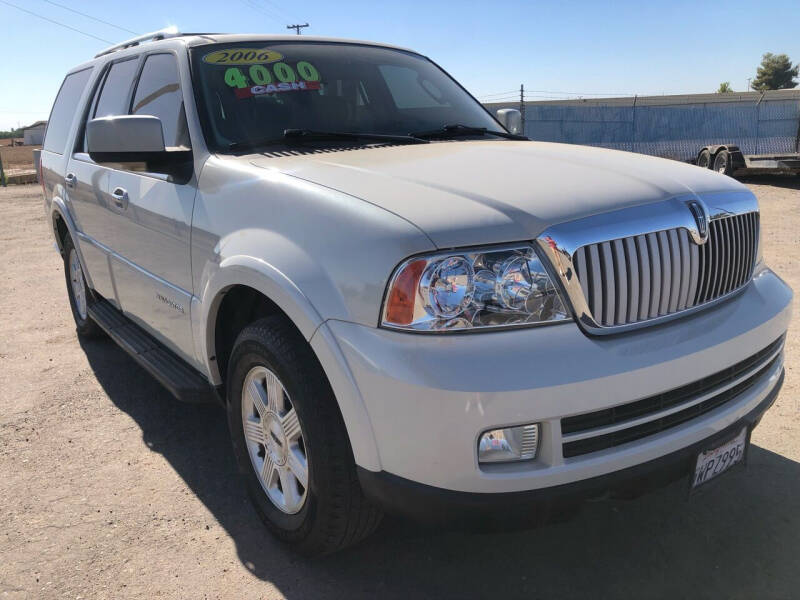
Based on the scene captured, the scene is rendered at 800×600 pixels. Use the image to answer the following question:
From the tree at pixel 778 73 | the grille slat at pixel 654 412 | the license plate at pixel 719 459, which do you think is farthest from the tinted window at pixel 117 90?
the tree at pixel 778 73

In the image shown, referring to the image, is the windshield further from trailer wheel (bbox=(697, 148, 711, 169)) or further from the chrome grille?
trailer wheel (bbox=(697, 148, 711, 169))

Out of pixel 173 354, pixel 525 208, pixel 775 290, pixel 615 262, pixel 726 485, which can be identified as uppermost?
pixel 525 208

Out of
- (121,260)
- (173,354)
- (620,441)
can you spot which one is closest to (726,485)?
(620,441)

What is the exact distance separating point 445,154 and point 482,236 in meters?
0.95

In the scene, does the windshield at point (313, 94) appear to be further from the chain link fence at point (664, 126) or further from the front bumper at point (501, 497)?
the chain link fence at point (664, 126)

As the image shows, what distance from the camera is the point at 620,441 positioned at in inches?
80.5

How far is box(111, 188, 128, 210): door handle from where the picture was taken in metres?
3.59

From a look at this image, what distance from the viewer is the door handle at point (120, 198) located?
11.8 ft

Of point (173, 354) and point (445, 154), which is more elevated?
point (445, 154)

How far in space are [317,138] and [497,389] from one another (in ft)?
5.68

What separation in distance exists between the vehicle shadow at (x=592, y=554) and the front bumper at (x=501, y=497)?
323mm

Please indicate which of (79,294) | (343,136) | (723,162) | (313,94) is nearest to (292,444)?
(343,136)

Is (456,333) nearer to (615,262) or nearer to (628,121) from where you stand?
(615,262)

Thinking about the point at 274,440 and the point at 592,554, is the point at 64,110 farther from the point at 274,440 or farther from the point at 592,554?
the point at 592,554
